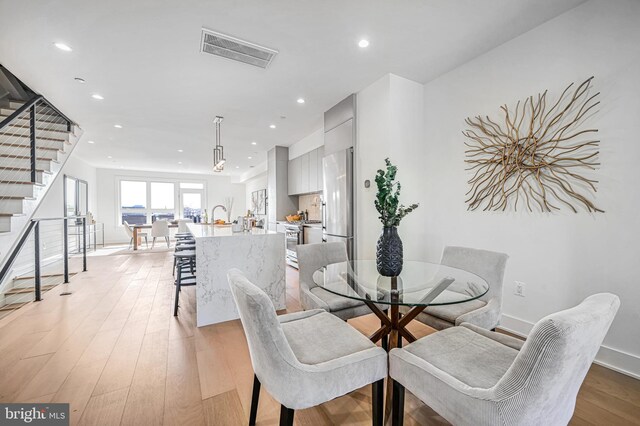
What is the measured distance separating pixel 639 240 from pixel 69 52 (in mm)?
5116

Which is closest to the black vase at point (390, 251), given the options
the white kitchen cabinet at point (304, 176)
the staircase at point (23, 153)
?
the white kitchen cabinet at point (304, 176)

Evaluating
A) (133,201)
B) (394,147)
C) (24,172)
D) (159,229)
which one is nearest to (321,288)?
(394,147)

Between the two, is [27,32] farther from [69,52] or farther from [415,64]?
[415,64]

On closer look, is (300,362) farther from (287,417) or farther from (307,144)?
(307,144)

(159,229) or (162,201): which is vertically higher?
(162,201)

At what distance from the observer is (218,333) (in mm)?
2461

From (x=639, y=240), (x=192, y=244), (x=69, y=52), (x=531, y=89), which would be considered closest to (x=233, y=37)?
(x=69, y=52)

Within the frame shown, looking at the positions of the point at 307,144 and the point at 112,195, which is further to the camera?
the point at 112,195

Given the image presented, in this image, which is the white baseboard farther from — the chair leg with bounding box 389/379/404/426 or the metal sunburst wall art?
the chair leg with bounding box 389/379/404/426

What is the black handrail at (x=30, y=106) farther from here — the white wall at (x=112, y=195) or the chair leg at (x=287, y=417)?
the white wall at (x=112, y=195)

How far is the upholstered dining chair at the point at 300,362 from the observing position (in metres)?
1.01

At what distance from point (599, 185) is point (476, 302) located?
131 centimetres

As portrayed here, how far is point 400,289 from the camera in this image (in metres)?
1.50

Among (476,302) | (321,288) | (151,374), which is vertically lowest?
(151,374)
